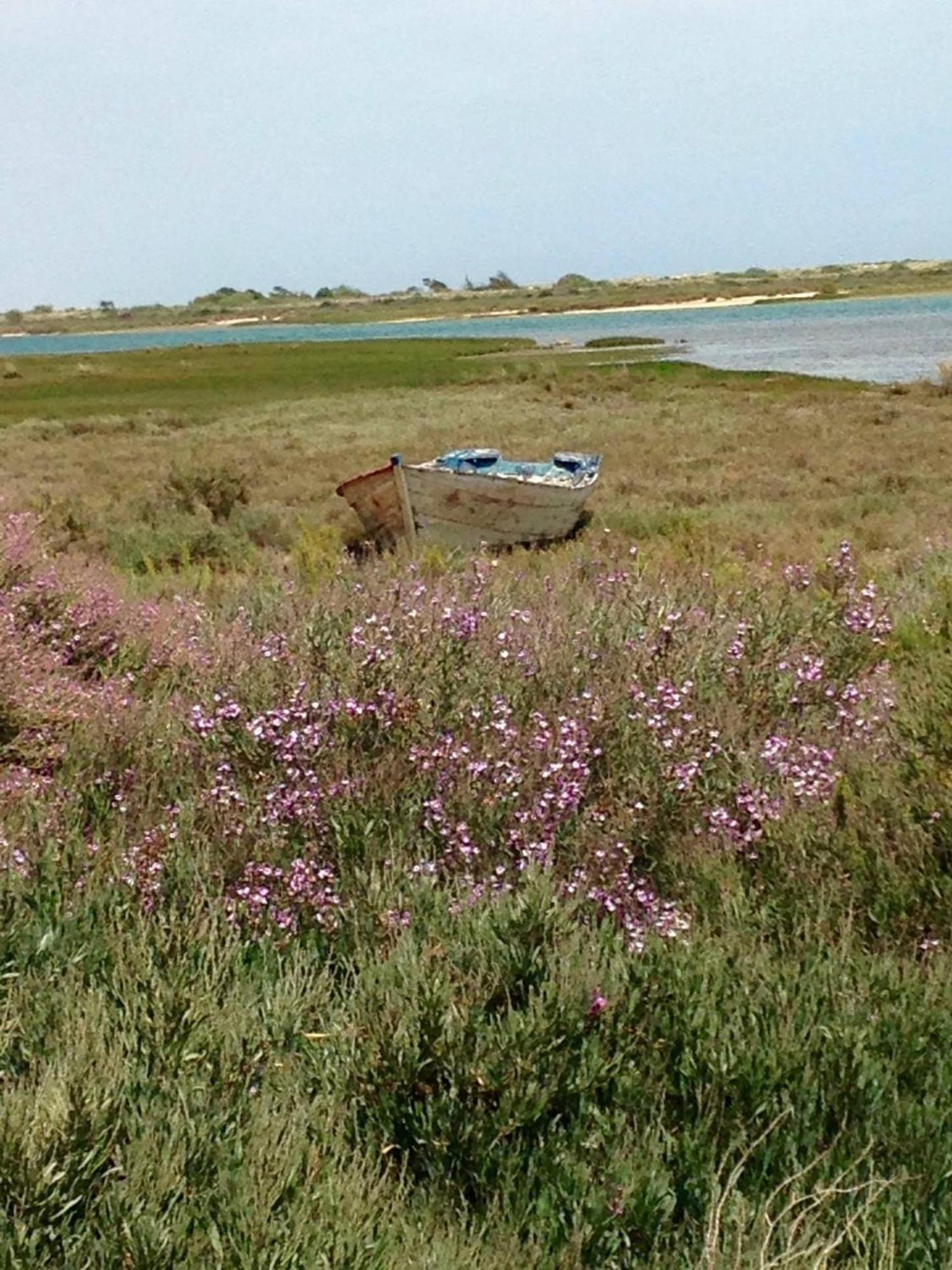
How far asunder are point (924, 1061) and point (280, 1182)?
1517 mm

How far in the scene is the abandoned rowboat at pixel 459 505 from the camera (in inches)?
580

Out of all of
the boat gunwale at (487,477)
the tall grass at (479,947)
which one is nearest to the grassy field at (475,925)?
the tall grass at (479,947)

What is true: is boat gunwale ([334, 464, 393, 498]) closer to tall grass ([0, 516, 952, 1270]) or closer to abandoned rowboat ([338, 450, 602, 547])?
abandoned rowboat ([338, 450, 602, 547])

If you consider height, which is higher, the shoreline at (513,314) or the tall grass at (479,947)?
the tall grass at (479,947)

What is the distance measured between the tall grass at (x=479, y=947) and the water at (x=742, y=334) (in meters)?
→ 38.3

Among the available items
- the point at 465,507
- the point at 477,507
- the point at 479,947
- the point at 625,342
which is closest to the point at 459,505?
the point at 465,507

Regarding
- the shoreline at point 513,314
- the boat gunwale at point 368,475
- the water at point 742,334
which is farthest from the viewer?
the shoreline at point 513,314

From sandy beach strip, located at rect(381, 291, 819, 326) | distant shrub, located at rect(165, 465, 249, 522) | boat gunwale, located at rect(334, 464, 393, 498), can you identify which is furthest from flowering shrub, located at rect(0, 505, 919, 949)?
sandy beach strip, located at rect(381, 291, 819, 326)

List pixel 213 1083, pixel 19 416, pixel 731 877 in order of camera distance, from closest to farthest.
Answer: pixel 213 1083 < pixel 731 877 < pixel 19 416

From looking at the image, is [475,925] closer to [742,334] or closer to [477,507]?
[477,507]

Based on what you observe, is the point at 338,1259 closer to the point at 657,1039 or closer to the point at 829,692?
the point at 657,1039

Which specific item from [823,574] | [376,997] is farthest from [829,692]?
[823,574]

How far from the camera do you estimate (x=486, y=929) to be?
3205mm

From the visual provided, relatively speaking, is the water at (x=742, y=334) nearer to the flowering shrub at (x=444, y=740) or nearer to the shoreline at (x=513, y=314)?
the shoreline at (x=513, y=314)
